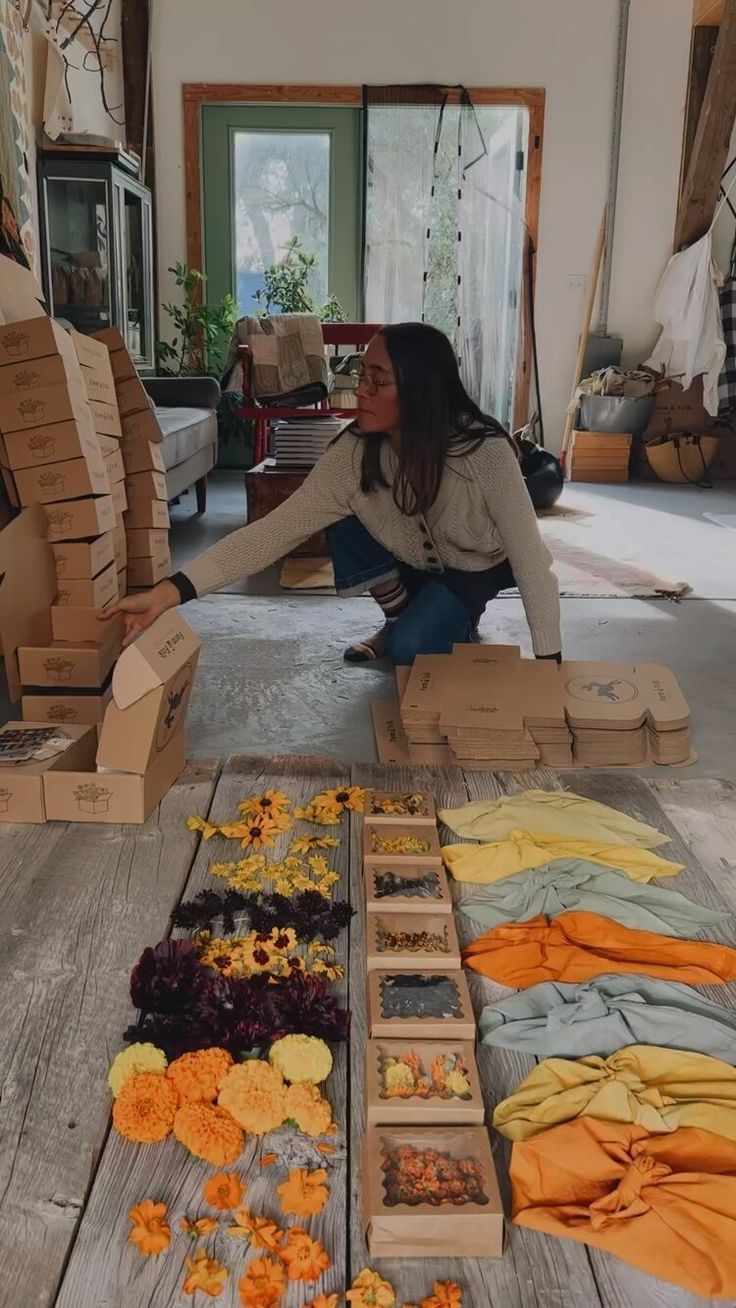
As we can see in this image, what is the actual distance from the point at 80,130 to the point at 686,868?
5.41m

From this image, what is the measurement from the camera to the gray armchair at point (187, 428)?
4242 mm

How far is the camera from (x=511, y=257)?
7.07 m

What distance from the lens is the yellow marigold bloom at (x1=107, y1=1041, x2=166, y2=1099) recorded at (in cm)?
109

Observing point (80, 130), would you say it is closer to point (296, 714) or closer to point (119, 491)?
point (119, 491)

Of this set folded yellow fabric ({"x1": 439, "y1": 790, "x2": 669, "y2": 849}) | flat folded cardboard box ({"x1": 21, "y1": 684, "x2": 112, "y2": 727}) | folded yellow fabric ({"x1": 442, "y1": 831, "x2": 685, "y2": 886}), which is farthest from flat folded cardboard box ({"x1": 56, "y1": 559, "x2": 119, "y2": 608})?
folded yellow fabric ({"x1": 442, "y1": 831, "x2": 685, "y2": 886})

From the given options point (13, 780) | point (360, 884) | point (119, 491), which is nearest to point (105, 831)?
point (13, 780)

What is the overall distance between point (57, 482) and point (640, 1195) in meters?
2.03

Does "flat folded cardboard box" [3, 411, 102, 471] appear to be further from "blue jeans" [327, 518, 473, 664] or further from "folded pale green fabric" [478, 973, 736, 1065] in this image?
"folded pale green fabric" [478, 973, 736, 1065]

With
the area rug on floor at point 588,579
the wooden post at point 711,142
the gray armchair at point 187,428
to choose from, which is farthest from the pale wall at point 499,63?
Result: the area rug on floor at point 588,579

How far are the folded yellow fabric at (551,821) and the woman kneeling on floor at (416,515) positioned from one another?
21.5 inches

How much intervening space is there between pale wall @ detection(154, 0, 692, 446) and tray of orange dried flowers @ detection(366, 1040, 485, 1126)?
660 centimetres

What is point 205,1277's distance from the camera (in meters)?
0.87

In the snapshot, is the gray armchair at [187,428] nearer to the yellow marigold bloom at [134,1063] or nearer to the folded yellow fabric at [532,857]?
the folded yellow fabric at [532,857]

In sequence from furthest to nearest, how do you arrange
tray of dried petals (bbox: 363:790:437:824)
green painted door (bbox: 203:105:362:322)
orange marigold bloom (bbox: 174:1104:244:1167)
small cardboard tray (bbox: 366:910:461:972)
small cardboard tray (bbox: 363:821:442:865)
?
green painted door (bbox: 203:105:362:322) → tray of dried petals (bbox: 363:790:437:824) → small cardboard tray (bbox: 363:821:442:865) → small cardboard tray (bbox: 366:910:461:972) → orange marigold bloom (bbox: 174:1104:244:1167)
